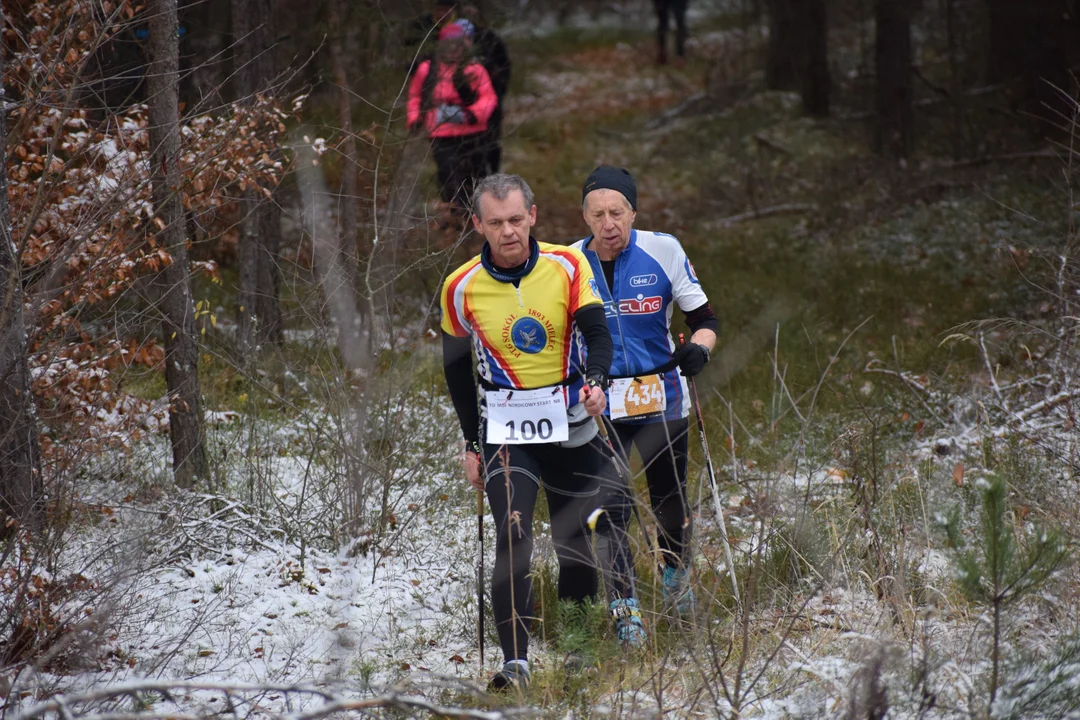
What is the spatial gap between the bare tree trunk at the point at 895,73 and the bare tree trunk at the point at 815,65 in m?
2.13

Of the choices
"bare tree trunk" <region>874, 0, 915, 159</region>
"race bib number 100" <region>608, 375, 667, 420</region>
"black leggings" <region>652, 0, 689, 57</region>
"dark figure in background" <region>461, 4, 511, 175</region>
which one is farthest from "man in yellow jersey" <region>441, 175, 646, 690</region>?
"black leggings" <region>652, 0, 689, 57</region>

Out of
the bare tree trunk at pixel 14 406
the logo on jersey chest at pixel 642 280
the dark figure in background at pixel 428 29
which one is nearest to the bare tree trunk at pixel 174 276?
the bare tree trunk at pixel 14 406

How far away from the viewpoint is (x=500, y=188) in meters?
4.18

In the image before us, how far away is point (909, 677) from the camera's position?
12.4ft

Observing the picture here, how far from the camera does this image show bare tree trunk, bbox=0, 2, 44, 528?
4.21 meters

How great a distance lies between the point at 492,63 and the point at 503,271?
5750 mm

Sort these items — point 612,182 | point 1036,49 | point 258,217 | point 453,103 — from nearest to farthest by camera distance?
point 612,182 → point 258,217 → point 453,103 → point 1036,49

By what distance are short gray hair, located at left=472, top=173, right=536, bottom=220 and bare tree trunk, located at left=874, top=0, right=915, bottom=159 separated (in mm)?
11511

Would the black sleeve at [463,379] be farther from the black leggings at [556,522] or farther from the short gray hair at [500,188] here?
the short gray hair at [500,188]

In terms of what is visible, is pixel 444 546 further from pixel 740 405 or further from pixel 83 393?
pixel 740 405

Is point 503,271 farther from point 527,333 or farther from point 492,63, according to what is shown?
point 492,63

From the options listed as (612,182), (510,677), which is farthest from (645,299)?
(510,677)

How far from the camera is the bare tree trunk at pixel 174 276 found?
5.68 meters

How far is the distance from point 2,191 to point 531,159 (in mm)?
13663
